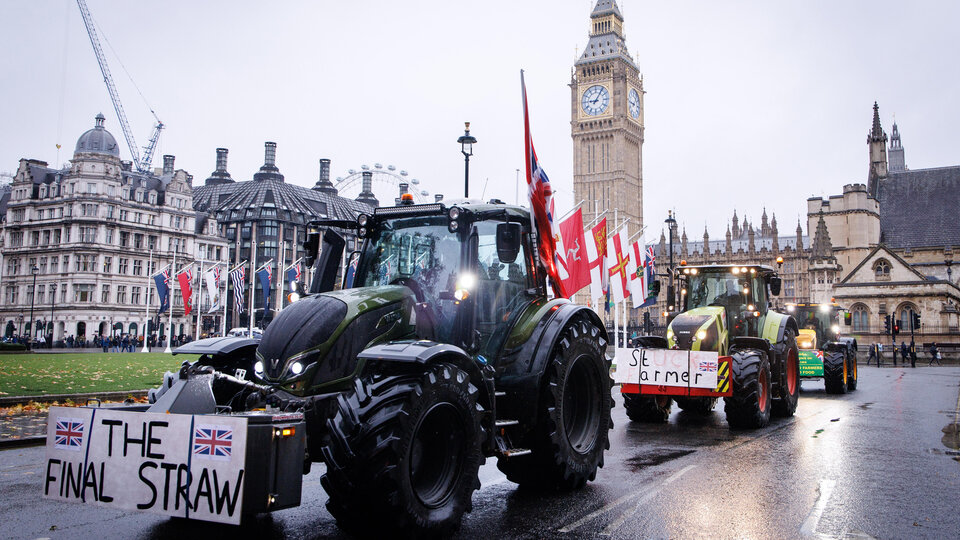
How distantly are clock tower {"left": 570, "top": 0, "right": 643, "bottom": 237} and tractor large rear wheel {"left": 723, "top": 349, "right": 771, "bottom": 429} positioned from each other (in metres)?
106

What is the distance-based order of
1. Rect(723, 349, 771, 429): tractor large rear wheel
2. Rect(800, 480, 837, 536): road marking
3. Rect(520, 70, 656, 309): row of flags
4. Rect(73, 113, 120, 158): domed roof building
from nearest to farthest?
Rect(800, 480, 837, 536): road marking < Rect(520, 70, 656, 309): row of flags < Rect(723, 349, 771, 429): tractor large rear wheel < Rect(73, 113, 120, 158): domed roof building

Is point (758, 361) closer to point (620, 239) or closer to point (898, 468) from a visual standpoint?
point (898, 468)

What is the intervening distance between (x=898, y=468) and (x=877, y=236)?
3033 inches

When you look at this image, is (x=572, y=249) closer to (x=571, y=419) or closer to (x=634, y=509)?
(x=571, y=419)

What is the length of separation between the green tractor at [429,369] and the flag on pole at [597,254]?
1830cm

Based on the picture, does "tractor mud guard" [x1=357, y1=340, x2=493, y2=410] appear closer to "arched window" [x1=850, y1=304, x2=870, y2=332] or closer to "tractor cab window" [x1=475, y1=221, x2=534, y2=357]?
"tractor cab window" [x1=475, y1=221, x2=534, y2=357]

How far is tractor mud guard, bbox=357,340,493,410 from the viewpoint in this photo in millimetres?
5060

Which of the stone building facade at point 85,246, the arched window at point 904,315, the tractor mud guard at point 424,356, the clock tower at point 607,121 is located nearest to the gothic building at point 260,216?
the stone building facade at point 85,246

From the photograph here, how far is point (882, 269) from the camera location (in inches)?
2377

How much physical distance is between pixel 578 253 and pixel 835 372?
27.3 feet

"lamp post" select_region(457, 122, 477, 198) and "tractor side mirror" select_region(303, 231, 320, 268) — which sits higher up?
"lamp post" select_region(457, 122, 477, 198)

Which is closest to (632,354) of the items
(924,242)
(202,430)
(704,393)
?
(704,393)

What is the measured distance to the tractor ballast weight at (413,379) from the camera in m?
4.79

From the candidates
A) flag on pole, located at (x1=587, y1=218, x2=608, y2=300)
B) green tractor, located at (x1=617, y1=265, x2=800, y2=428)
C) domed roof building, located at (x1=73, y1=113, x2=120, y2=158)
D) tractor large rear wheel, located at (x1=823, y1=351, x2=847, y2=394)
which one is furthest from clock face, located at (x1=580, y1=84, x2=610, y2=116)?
green tractor, located at (x1=617, y1=265, x2=800, y2=428)
